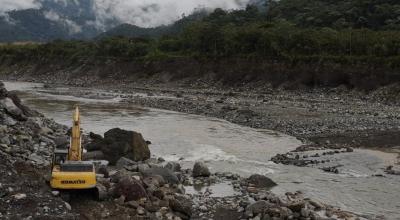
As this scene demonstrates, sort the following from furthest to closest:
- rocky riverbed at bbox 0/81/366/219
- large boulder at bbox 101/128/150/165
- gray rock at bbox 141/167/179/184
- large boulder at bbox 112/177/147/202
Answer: large boulder at bbox 101/128/150/165
gray rock at bbox 141/167/179/184
large boulder at bbox 112/177/147/202
rocky riverbed at bbox 0/81/366/219

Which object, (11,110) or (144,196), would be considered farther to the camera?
A: (11,110)

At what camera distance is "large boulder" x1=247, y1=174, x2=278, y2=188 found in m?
19.6

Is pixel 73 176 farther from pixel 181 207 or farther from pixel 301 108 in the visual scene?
pixel 301 108

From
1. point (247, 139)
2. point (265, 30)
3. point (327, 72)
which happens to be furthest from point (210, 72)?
point (247, 139)

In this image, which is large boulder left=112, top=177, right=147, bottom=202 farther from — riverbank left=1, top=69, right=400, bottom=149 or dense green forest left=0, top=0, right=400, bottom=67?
dense green forest left=0, top=0, right=400, bottom=67

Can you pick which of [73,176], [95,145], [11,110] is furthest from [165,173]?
[11,110]

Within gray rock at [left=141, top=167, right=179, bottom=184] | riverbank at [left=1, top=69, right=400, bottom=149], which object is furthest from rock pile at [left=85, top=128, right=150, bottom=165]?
Answer: riverbank at [left=1, top=69, right=400, bottom=149]

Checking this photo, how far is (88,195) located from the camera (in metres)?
15.7

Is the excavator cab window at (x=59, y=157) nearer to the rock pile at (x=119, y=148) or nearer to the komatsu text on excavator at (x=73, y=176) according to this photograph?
the komatsu text on excavator at (x=73, y=176)

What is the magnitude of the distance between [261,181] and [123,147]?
6775 mm

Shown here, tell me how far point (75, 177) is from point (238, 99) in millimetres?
42077

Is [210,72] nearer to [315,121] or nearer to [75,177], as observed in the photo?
[315,121]

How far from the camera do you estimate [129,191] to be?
16.0 metres

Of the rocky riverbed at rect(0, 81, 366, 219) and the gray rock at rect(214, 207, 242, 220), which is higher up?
the rocky riverbed at rect(0, 81, 366, 219)
